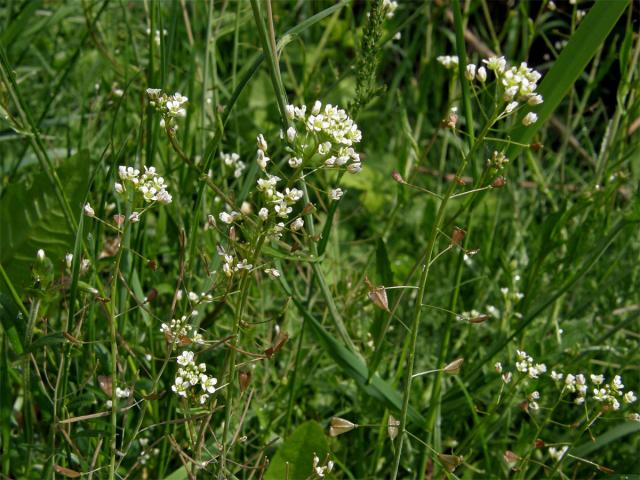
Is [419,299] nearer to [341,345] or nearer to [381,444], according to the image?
[341,345]

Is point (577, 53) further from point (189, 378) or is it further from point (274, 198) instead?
point (189, 378)

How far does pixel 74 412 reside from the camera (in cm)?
158

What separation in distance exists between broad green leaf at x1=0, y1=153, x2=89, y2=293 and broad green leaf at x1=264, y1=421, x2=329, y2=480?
0.66 meters

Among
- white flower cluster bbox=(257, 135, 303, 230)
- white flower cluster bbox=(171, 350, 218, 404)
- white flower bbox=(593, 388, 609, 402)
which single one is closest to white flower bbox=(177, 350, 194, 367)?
white flower cluster bbox=(171, 350, 218, 404)

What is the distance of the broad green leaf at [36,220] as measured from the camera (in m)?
1.73

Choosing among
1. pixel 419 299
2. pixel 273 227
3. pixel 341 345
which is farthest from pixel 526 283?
pixel 273 227

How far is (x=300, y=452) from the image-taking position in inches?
53.6

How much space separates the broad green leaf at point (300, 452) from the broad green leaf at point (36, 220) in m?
0.66

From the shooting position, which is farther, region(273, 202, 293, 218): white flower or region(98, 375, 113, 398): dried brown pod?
region(98, 375, 113, 398): dried brown pod

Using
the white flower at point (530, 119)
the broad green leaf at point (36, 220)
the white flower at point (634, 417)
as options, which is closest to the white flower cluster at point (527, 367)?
the white flower at point (634, 417)

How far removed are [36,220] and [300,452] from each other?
784 mm

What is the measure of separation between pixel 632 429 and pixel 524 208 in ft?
4.11

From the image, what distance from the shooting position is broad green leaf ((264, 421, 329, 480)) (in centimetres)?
135

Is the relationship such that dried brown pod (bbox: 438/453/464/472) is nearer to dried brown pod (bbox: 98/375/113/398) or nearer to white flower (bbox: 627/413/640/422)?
white flower (bbox: 627/413/640/422)
